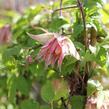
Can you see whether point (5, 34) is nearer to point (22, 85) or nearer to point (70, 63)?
point (22, 85)

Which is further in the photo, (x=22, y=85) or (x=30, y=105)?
(x=22, y=85)

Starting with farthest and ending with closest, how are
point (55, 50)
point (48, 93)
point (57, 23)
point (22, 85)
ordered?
point (22, 85)
point (57, 23)
point (48, 93)
point (55, 50)

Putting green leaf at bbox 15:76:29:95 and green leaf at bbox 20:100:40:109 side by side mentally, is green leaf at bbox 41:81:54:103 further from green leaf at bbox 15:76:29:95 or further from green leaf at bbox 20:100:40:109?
green leaf at bbox 15:76:29:95

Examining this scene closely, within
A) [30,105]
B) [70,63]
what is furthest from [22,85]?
[70,63]

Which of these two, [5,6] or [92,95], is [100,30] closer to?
[92,95]

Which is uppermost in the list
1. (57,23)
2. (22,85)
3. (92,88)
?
(57,23)

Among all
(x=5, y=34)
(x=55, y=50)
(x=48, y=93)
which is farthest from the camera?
(x=5, y=34)

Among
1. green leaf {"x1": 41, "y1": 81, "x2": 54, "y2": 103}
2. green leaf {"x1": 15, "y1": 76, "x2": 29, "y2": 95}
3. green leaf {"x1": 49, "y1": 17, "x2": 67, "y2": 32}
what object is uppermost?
green leaf {"x1": 49, "y1": 17, "x2": 67, "y2": 32}

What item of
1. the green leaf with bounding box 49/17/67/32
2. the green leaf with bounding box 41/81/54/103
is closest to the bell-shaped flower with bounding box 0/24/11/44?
the green leaf with bounding box 49/17/67/32

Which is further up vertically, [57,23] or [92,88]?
[57,23]

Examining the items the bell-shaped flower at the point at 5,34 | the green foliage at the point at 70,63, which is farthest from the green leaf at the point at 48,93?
the bell-shaped flower at the point at 5,34

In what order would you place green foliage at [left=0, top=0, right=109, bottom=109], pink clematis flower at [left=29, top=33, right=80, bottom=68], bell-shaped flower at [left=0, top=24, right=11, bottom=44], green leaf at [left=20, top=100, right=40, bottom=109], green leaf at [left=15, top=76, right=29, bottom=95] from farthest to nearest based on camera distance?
bell-shaped flower at [left=0, top=24, right=11, bottom=44]
green leaf at [left=15, top=76, right=29, bottom=95]
green leaf at [left=20, top=100, right=40, bottom=109]
green foliage at [left=0, top=0, right=109, bottom=109]
pink clematis flower at [left=29, top=33, right=80, bottom=68]
